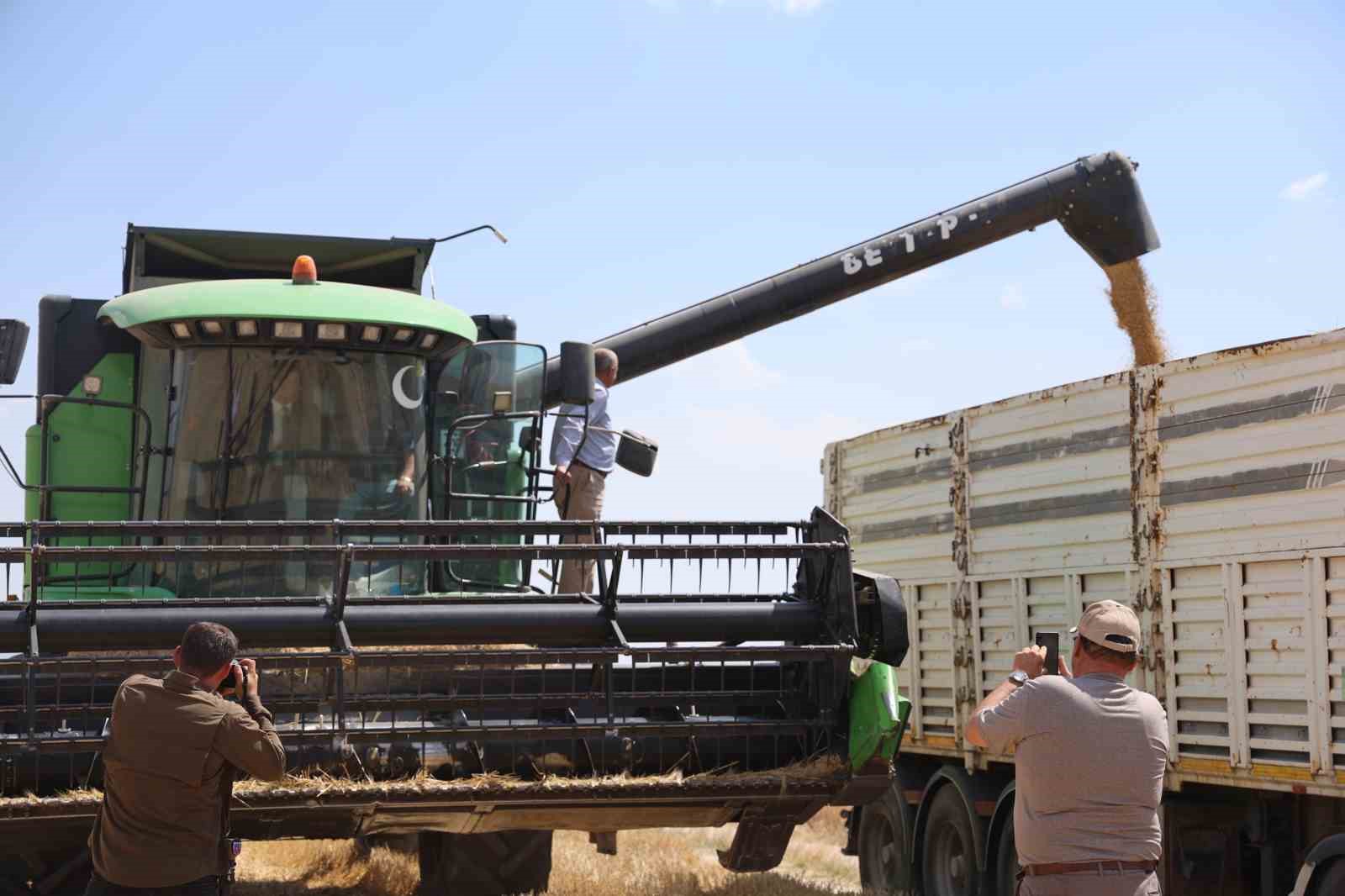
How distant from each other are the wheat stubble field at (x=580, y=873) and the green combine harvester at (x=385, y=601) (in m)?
2.06

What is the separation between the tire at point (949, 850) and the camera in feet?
35.0

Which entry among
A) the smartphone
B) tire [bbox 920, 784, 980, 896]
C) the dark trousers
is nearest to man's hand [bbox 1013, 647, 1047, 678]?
the smartphone

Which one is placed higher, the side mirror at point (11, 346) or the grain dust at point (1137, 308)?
the grain dust at point (1137, 308)

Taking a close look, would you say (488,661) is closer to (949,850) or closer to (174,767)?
(174,767)

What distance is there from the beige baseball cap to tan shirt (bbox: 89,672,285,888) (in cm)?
264

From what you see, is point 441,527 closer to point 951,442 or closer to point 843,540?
point 843,540

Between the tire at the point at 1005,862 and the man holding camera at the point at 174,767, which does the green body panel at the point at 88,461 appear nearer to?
the man holding camera at the point at 174,767

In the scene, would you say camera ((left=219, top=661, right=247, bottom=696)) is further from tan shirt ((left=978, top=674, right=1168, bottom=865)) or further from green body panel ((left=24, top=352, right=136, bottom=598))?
green body panel ((left=24, top=352, right=136, bottom=598))

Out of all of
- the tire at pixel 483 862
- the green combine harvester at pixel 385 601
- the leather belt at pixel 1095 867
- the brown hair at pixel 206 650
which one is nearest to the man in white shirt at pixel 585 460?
the green combine harvester at pixel 385 601

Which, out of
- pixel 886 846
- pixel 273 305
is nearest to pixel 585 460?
pixel 273 305

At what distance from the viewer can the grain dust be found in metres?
13.8

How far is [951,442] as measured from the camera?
38.3 feet

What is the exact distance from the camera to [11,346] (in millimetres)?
8305

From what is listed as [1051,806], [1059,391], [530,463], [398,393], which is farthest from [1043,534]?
[1051,806]
